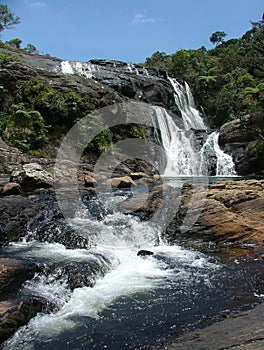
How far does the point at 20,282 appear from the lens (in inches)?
193

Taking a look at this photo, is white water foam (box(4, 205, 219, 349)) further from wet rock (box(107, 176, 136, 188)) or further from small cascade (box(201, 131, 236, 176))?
small cascade (box(201, 131, 236, 176))

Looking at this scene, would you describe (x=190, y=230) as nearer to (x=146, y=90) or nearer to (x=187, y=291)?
(x=187, y=291)

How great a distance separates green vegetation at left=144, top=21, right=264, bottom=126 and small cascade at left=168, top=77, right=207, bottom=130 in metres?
2.33

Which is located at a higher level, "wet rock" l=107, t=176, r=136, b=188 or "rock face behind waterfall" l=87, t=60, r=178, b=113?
"rock face behind waterfall" l=87, t=60, r=178, b=113

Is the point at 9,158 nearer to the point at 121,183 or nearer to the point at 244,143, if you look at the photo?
the point at 121,183

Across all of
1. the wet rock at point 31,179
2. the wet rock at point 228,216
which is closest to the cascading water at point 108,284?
the wet rock at point 228,216

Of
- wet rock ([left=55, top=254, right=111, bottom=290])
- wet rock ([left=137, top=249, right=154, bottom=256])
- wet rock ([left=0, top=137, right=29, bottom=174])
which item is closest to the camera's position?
wet rock ([left=55, top=254, right=111, bottom=290])

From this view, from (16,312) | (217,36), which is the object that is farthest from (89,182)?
(217,36)

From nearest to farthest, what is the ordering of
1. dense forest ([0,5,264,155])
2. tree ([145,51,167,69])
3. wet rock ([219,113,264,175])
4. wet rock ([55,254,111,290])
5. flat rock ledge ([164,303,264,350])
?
flat rock ledge ([164,303,264,350]) → wet rock ([55,254,111,290]) → dense forest ([0,5,264,155]) → wet rock ([219,113,264,175]) → tree ([145,51,167,69])

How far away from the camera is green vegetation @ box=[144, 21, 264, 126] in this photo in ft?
101

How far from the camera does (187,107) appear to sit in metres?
34.2

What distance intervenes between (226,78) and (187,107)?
29.8ft

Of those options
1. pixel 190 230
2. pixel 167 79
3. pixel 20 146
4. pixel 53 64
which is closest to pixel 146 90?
pixel 167 79

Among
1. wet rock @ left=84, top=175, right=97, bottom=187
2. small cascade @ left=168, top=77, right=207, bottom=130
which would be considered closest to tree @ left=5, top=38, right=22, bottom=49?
small cascade @ left=168, top=77, right=207, bottom=130
